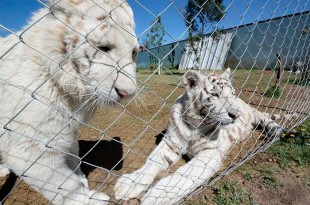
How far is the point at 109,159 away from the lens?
292 cm

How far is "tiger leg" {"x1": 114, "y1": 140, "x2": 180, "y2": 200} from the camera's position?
210cm

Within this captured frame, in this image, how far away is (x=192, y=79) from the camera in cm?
304

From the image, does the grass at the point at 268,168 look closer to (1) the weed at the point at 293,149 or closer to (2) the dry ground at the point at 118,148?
(1) the weed at the point at 293,149

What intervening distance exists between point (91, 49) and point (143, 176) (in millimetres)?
1201

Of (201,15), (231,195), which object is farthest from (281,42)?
(231,195)

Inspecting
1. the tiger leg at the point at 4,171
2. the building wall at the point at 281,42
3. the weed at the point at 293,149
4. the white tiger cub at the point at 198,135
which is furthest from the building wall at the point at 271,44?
the tiger leg at the point at 4,171

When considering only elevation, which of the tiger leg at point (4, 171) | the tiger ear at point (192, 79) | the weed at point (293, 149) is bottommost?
the tiger leg at point (4, 171)

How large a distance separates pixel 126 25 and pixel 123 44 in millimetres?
171

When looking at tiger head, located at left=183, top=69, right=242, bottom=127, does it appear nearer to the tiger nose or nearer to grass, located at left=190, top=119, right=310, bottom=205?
the tiger nose

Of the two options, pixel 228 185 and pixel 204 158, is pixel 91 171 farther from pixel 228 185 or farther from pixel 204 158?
pixel 228 185

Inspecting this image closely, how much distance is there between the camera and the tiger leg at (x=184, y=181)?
1.97 m

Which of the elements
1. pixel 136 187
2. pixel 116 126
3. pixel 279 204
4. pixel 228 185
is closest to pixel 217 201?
pixel 228 185

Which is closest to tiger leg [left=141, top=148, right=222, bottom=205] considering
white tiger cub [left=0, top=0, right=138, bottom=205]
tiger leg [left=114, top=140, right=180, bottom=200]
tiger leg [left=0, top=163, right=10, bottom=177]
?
tiger leg [left=114, top=140, right=180, bottom=200]

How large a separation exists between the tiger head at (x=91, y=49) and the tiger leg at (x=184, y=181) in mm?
808
